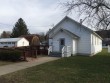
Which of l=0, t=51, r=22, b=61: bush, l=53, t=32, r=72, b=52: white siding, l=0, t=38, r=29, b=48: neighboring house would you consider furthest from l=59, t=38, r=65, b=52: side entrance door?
l=0, t=38, r=29, b=48: neighboring house

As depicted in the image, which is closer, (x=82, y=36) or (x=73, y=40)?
(x=73, y=40)

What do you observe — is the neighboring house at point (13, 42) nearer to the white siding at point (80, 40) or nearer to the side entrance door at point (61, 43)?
the white siding at point (80, 40)

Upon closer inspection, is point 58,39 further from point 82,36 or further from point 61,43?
point 82,36

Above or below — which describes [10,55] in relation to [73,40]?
below

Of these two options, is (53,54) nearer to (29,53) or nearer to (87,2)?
(29,53)

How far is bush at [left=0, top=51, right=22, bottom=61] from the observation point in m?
22.5

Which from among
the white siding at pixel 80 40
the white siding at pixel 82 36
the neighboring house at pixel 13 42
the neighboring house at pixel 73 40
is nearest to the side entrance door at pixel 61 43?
the neighboring house at pixel 73 40

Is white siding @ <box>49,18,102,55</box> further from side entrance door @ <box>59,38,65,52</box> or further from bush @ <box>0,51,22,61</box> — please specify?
bush @ <box>0,51,22,61</box>

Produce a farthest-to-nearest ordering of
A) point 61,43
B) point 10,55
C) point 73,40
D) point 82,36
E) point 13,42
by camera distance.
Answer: point 13,42, point 82,36, point 61,43, point 73,40, point 10,55

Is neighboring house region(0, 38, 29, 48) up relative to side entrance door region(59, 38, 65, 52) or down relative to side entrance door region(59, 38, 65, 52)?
up

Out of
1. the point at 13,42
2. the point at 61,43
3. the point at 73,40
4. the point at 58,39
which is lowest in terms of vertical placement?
the point at 61,43

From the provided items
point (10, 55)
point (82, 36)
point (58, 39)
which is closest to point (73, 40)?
point (82, 36)

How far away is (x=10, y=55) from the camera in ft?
74.8

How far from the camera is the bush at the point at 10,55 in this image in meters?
22.5
